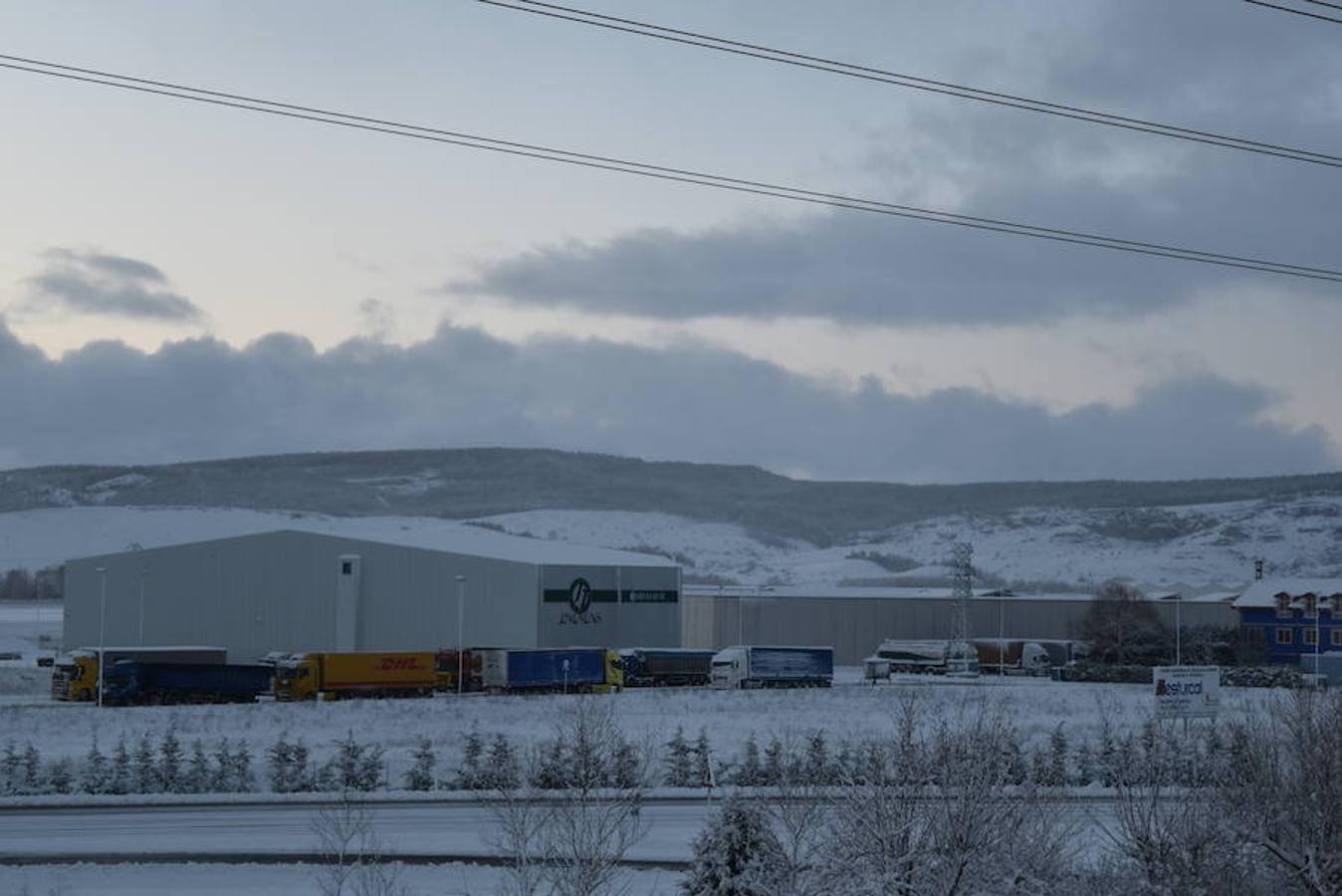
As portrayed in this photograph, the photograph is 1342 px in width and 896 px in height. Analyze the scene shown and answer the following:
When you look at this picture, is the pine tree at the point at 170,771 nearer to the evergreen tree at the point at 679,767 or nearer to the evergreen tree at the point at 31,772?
the evergreen tree at the point at 31,772

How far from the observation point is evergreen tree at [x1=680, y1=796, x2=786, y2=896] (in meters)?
19.7

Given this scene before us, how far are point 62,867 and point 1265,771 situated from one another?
24.1 m

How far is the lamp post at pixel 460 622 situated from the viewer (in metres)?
77.4

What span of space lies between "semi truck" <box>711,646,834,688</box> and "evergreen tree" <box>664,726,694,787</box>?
35125mm

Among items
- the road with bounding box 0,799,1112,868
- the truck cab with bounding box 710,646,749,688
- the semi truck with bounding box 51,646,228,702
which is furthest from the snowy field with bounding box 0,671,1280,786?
the road with bounding box 0,799,1112,868

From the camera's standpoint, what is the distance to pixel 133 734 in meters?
57.3

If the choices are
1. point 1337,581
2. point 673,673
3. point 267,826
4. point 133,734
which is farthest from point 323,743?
point 1337,581

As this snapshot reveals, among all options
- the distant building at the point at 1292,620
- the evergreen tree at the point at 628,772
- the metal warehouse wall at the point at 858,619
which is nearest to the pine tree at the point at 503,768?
the evergreen tree at the point at 628,772

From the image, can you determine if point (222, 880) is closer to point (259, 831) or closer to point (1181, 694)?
point (259, 831)

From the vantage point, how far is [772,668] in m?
84.1

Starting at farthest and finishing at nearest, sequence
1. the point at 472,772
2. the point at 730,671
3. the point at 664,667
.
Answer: the point at 730,671 < the point at 664,667 < the point at 472,772

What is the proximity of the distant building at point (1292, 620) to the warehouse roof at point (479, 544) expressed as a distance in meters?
44.1

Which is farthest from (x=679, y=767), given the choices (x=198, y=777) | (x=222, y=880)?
(x=222, y=880)

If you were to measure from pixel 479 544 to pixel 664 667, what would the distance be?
16.0 meters
